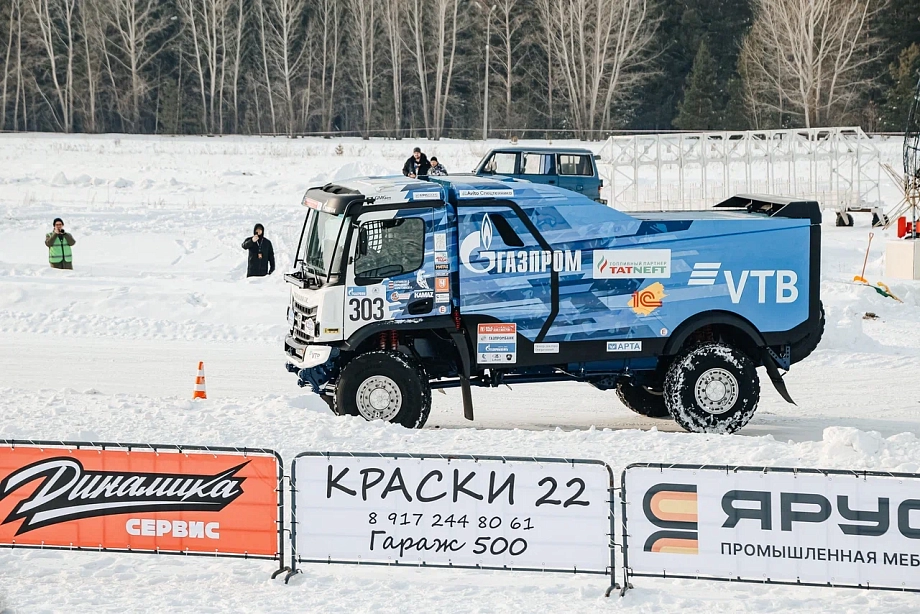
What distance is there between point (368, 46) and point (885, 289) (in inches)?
2362

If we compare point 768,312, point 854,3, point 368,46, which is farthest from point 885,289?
point 368,46

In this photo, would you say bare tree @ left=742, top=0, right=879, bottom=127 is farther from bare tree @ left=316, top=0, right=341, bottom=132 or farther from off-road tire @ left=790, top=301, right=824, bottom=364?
off-road tire @ left=790, top=301, right=824, bottom=364

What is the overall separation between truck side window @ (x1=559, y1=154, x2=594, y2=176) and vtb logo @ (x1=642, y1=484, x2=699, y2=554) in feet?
52.3

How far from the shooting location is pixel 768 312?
12.8 meters

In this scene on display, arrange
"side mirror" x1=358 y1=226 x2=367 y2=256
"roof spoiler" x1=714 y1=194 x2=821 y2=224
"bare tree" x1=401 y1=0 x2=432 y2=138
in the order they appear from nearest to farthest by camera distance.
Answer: "side mirror" x1=358 y1=226 x2=367 y2=256, "roof spoiler" x1=714 y1=194 x2=821 y2=224, "bare tree" x1=401 y1=0 x2=432 y2=138

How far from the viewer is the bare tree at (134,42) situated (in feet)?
243

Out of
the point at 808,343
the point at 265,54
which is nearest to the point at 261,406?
the point at 808,343

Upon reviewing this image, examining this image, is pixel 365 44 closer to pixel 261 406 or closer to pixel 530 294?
pixel 261 406

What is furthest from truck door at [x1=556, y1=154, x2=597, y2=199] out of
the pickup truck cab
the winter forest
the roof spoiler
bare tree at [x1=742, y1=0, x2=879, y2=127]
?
the winter forest

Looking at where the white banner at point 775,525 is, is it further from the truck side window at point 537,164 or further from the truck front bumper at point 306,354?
the truck side window at point 537,164

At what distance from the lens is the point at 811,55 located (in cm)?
6206

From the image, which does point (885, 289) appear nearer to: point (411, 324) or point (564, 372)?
point (564, 372)

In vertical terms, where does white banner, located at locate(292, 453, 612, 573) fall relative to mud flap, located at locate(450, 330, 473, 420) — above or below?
below

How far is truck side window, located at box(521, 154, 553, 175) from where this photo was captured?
22922 millimetres
